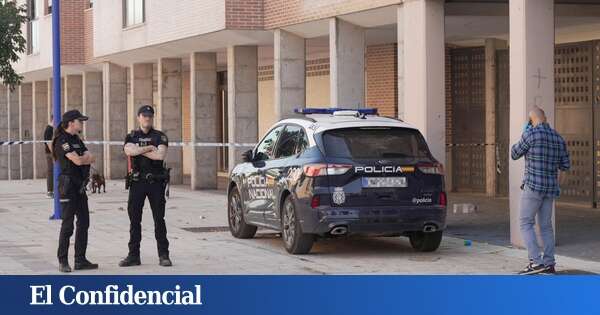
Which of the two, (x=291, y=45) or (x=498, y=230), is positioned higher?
(x=291, y=45)

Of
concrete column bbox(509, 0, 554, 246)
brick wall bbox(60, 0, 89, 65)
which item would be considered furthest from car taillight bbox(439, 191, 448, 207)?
brick wall bbox(60, 0, 89, 65)

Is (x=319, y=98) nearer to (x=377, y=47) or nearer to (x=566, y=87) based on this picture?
(x=377, y=47)

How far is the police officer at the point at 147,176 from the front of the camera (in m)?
12.9

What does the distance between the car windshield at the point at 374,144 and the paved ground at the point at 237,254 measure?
3.93ft

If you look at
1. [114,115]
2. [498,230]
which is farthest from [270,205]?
[114,115]

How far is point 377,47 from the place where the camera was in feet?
91.4

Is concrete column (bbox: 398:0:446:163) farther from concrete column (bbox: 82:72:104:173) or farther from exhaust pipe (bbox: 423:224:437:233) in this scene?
concrete column (bbox: 82:72:104:173)

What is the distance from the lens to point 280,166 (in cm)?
1430

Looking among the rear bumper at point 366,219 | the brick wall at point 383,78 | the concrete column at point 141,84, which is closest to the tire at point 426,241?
the rear bumper at point 366,219

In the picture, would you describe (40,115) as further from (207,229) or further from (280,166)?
(280,166)

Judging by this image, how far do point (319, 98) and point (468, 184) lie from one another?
19.5 ft

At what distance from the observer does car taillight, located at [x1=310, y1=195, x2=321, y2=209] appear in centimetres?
1331

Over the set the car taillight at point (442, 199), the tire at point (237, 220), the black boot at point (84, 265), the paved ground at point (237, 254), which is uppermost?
the car taillight at point (442, 199)

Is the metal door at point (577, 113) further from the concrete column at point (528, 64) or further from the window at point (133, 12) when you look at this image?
the window at point (133, 12)
